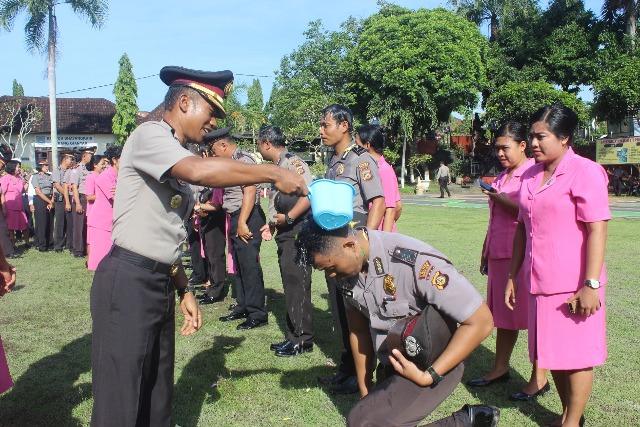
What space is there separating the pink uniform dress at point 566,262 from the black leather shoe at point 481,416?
2.36 feet

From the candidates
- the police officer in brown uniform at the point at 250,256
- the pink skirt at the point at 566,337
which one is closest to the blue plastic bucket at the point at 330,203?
the pink skirt at the point at 566,337

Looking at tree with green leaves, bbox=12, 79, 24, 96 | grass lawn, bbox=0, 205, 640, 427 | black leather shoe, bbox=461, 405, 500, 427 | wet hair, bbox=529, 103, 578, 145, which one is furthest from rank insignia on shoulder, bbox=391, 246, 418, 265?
tree with green leaves, bbox=12, 79, 24, 96

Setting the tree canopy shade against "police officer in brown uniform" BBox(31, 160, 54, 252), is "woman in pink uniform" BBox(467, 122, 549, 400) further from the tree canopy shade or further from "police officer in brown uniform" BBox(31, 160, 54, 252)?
the tree canopy shade

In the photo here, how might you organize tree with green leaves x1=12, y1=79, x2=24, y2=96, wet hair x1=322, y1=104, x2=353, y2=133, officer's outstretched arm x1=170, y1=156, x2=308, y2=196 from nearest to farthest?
1. officer's outstretched arm x1=170, y1=156, x2=308, y2=196
2. wet hair x1=322, y1=104, x2=353, y2=133
3. tree with green leaves x1=12, y1=79, x2=24, y2=96

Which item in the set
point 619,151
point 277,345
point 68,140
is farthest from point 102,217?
point 68,140

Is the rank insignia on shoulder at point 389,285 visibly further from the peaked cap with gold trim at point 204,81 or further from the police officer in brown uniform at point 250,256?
the police officer in brown uniform at point 250,256

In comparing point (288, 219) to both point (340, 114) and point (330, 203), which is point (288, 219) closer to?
point (340, 114)

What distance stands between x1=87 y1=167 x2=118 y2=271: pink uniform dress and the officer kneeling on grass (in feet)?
14.3

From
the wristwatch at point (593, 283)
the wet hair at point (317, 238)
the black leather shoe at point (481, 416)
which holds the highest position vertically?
the wet hair at point (317, 238)

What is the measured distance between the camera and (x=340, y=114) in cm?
470

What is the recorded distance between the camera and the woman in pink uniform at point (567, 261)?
3273mm

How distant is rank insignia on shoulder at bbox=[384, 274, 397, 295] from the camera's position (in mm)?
2631

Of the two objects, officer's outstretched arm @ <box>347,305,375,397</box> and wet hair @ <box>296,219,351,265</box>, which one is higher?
wet hair @ <box>296,219,351,265</box>

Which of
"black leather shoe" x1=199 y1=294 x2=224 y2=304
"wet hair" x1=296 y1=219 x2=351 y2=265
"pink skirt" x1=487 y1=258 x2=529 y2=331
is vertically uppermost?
"wet hair" x1=296 y1=219 x2=351 y2=265
